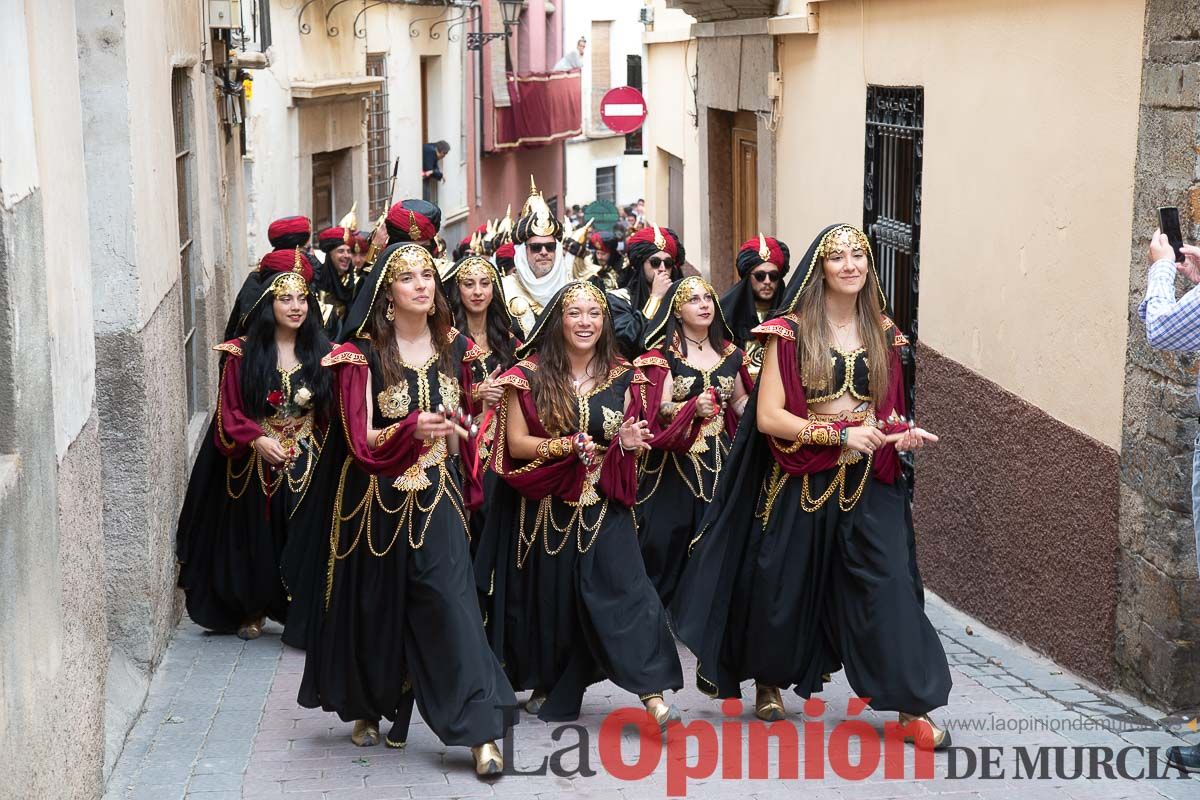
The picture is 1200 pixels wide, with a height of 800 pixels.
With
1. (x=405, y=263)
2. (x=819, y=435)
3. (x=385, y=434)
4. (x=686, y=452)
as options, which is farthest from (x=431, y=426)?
(x=686, y=452)

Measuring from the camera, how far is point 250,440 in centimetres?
792

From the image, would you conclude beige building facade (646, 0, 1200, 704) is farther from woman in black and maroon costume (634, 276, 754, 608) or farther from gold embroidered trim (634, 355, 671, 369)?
gold embroidered trim (634, 355, 671, 369)

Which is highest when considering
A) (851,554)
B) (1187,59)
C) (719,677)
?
(1187,59)

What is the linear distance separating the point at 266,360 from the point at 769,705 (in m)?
3.01

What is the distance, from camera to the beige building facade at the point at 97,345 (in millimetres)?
4363

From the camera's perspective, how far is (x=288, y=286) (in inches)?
316

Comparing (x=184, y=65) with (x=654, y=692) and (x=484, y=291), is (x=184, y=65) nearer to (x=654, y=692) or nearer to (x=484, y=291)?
(x=484, y=291)

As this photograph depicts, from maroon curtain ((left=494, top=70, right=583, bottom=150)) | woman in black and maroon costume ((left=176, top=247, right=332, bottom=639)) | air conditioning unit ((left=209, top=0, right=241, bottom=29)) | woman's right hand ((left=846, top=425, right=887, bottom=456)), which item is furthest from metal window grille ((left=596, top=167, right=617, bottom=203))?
woman's right hand ((left=846, top=425, right=887, bottom=456))

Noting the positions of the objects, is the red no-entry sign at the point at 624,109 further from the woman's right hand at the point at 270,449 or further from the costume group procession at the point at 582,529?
the costume group procession at the point at 582,529

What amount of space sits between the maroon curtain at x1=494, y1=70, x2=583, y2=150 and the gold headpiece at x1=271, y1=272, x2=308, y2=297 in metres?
24.4

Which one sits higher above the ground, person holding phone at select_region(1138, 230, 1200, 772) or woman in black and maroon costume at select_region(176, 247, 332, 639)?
person holding phone at select_region(1138, 230, 1200, 772)

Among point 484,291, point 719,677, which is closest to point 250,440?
point 484,291

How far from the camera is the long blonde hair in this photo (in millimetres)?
6266

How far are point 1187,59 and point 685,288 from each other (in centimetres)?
248
